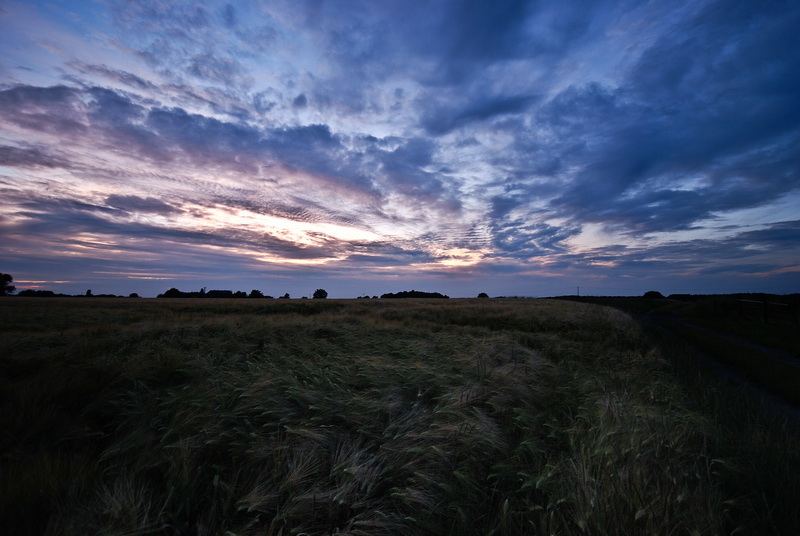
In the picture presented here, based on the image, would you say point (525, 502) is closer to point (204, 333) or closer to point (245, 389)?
point (245, 389)

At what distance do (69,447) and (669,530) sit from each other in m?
5.08

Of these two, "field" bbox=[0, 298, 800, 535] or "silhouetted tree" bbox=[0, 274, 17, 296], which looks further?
"silhouetted tree" bbox=[0, 274, 17, 296]

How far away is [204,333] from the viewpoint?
8.70 meters

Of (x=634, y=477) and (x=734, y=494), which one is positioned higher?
(x=634, y=477)

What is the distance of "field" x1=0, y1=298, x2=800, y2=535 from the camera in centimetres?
219

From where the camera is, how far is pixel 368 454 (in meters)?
3.05

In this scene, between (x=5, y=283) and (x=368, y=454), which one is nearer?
(x=368, y=454)

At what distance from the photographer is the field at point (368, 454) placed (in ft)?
7.17

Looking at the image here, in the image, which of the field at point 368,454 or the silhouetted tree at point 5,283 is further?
the silhouetted tree at point 5,283

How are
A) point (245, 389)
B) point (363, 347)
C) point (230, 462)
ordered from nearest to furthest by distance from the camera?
point (230, 462) → point (245, 389) → point (363, 347)

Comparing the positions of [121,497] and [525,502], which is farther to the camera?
[525,502]

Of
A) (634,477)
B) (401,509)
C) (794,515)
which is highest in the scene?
(634,477)

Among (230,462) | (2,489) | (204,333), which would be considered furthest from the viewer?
(204,333)

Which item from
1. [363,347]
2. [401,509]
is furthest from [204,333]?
[401,509]
